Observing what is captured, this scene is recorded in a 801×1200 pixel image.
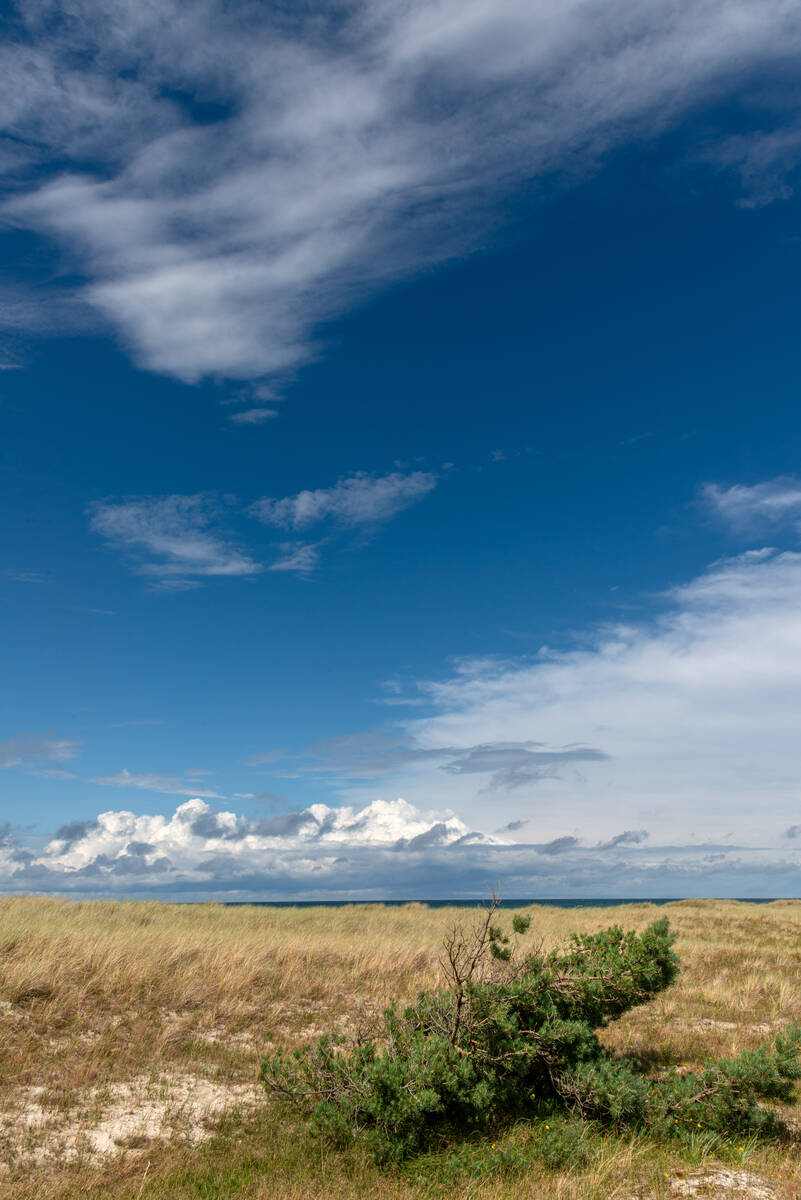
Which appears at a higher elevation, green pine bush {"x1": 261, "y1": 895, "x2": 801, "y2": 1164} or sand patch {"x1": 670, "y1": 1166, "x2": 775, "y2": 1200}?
green pine bush {"x1": 261, "y1": 895, "x2": 801, "y2": 1164}

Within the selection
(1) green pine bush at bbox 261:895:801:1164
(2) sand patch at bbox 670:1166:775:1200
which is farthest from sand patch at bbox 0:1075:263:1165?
(2) sand patch at bbox 670:1166:775:1200

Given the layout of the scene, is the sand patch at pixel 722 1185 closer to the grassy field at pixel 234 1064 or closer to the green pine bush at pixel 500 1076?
the grassy field at pixel 234 1064

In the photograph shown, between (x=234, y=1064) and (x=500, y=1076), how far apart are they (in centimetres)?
461

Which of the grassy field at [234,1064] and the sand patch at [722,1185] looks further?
the grassy field at [234,1064]

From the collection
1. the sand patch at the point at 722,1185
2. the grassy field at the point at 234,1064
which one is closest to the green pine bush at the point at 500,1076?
the grassy field at the point at 234,1064

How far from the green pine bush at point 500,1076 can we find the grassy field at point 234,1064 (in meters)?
0.36

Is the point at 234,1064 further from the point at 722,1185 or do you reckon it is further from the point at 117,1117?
the point at 722,1185

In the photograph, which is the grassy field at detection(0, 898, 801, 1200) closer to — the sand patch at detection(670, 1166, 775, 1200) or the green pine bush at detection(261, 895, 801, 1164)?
the sand patch at detection(670, 1166, 775, 1200)

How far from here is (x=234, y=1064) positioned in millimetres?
11703

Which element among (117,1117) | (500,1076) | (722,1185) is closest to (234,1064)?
(117,1117)

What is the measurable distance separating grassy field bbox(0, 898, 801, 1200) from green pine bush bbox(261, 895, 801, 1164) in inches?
14.0

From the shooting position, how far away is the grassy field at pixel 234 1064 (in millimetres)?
7914

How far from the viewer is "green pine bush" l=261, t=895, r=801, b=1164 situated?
353 inches

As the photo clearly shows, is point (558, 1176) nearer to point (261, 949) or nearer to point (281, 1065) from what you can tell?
point (281, 1065)
